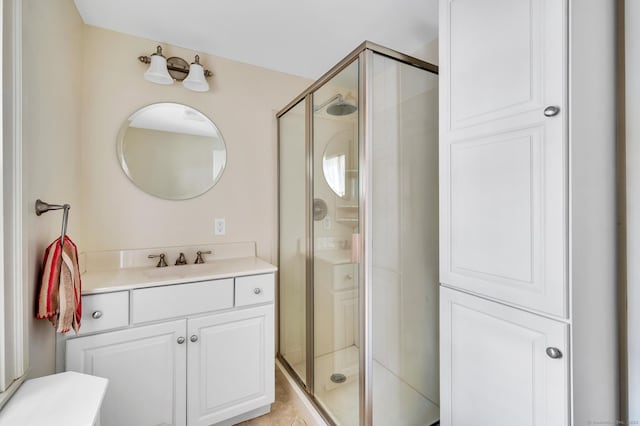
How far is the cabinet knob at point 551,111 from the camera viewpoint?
2.71 ft

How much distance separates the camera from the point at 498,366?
1.00m

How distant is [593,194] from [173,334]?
1851 millimetres

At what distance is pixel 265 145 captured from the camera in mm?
2201

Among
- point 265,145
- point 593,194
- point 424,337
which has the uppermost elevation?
point 265,145

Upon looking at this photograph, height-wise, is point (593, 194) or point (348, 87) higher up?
point (348, 87)

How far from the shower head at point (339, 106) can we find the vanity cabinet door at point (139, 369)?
54.6 inches

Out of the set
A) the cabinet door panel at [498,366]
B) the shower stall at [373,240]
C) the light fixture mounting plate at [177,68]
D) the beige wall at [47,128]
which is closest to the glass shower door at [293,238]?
the shower stall at [373,240]

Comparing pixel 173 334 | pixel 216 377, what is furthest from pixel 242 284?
pixel 216 377

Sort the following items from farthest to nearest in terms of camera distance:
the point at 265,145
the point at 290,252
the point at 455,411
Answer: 1. the point at 265,145
2. the point at 290,252
3. the point at 455,411

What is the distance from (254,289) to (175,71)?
4.98ft

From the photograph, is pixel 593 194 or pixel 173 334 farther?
pixel 173 334

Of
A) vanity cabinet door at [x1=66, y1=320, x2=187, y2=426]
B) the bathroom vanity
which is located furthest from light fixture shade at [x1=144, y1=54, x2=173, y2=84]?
vanity cabinet door at [x1=66, y1=320, x2=187, y2=426]

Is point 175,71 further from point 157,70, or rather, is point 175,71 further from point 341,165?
point 341,165

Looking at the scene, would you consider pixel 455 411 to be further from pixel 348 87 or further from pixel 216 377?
pixel 348 87
